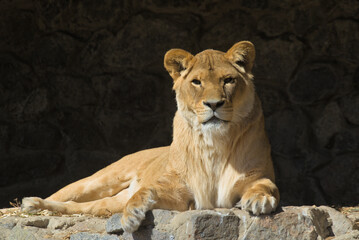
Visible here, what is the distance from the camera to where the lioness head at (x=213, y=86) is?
350 cm

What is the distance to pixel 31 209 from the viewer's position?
419cm

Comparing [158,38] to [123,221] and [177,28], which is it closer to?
[177,28]

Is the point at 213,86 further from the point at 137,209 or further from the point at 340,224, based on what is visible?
the point at 340,224

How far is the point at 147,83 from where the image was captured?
5801 millimetres

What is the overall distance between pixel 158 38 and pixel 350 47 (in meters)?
A: 1.73

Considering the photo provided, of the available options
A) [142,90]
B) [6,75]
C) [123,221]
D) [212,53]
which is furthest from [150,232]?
[6,75]

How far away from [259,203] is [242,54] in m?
1.01

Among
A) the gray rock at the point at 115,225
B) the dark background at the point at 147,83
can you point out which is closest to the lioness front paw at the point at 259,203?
the gray rock at the point at 115,225

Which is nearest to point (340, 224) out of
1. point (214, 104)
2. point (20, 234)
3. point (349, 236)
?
point (349, 236)

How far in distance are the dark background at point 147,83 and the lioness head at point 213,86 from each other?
1891 millimetres

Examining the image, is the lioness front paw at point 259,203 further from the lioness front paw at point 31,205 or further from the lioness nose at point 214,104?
the lioness front paw at point 31,205

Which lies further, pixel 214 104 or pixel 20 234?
pixel 20 234

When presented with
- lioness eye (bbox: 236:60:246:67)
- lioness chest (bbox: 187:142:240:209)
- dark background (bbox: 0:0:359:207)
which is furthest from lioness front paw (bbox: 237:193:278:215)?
dark background (bbox: 0:0:359:207)

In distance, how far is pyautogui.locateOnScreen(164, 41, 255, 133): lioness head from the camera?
3.50 meters
